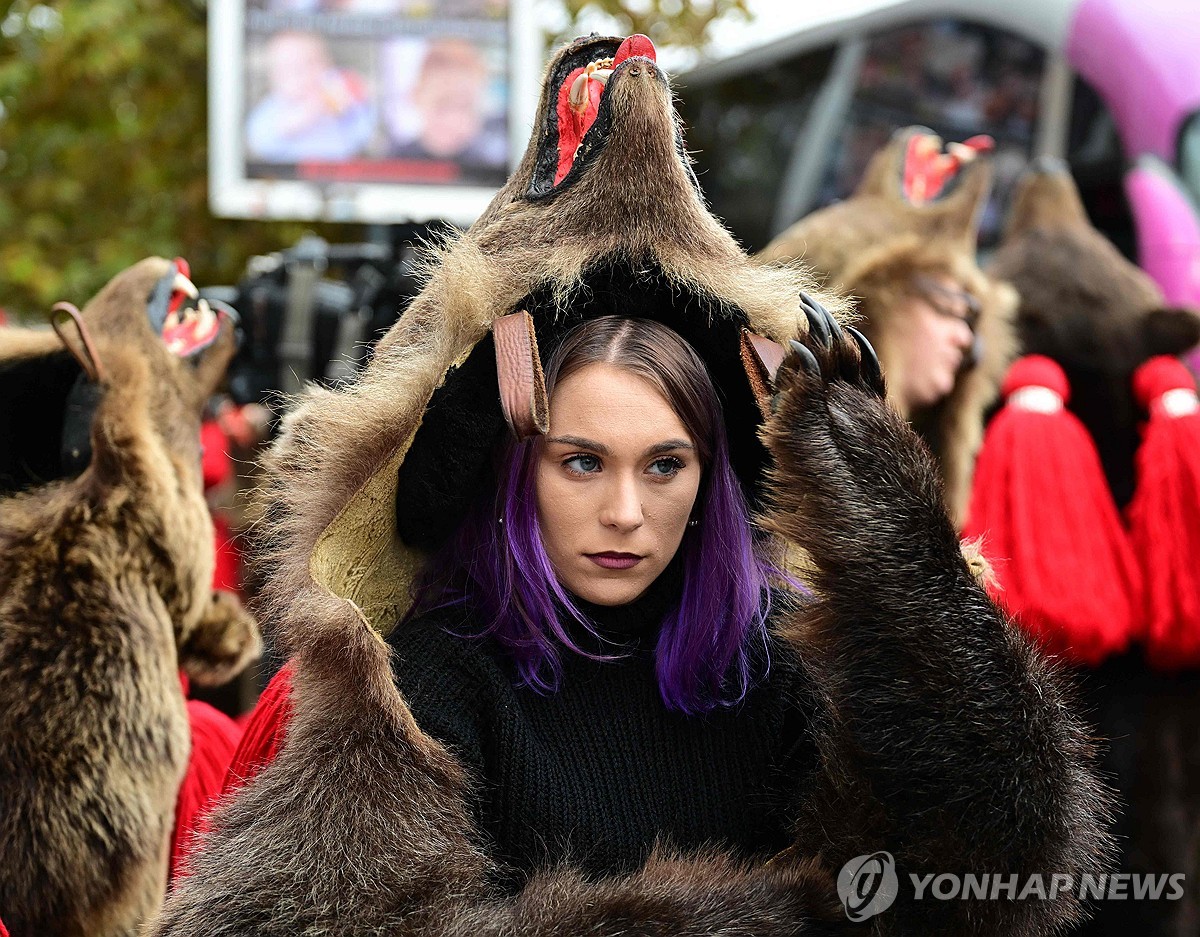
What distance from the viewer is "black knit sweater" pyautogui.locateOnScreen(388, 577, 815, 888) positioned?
1.85m

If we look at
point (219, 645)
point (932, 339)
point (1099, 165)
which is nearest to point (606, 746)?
point (219, 645)

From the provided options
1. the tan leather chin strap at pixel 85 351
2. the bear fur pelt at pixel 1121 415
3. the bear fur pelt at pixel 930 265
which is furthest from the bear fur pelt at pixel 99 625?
the bear fur pelt at pixel 1121 415

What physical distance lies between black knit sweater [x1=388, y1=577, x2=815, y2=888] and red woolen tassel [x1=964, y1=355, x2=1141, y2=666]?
1740 mm

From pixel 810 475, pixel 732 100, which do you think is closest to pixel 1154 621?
pixel 810 475

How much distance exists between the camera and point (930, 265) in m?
4.01

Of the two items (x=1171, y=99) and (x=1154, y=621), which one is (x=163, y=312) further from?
(x=1171, y=99)

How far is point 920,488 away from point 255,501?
1.19 m

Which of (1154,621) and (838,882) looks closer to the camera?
(838,882)

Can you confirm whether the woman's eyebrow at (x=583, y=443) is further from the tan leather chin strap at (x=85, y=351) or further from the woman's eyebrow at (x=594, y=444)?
the tan leather chin strap at (x=85, y=351)

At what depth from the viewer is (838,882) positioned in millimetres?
1784

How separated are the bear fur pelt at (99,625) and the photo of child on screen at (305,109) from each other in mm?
2689

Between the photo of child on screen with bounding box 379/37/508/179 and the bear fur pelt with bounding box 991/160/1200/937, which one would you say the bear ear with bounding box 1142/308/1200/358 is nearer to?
the bear fur pelt with bounding box 991/160/1200/937

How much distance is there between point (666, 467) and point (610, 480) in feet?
0.31

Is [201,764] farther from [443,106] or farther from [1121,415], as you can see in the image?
[443,106]
